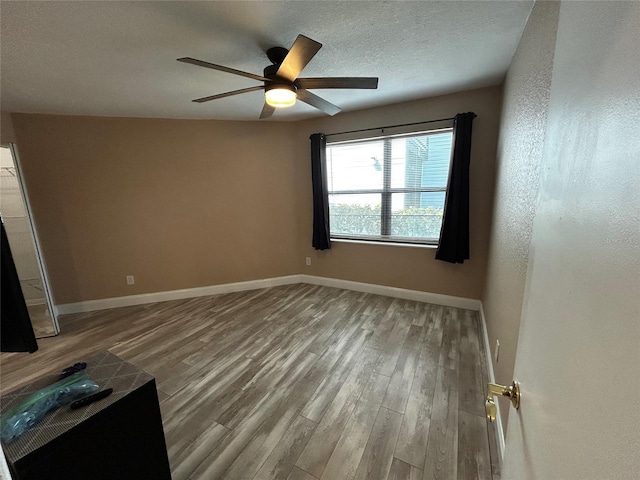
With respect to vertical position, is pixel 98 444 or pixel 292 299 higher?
pixel 98 444

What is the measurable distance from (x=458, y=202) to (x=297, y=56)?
2.15 meters

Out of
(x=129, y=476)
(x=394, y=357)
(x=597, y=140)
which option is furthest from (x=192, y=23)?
(x=394, y=357)

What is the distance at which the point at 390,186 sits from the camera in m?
3.25

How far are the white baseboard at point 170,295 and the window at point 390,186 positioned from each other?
3.88ft

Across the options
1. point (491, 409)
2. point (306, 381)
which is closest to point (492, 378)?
point (306, 381)

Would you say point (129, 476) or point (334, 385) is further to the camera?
point (334, 385)

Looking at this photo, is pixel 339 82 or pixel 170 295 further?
pixel 170 295

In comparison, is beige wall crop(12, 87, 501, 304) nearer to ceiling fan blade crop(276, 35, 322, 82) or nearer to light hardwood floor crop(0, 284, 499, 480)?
light hardwood floor crop(0, 284, 499, 480)

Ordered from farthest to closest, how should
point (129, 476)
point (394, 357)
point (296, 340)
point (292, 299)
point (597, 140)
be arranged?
point (292, 299) < point (296, 340) < point (394, 357) < point (129, 476) < point (597, 140)

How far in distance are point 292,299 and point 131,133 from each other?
113 inches

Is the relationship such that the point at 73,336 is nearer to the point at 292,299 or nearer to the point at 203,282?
the point at 203,282

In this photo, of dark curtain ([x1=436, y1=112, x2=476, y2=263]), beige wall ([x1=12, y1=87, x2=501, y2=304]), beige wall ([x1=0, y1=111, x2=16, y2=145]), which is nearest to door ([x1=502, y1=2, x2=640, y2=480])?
dark curtain ([x1=436, y1=112, x2=476, y2=263])

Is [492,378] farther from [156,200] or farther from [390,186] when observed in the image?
[156,200]

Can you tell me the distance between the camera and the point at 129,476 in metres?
1.02
